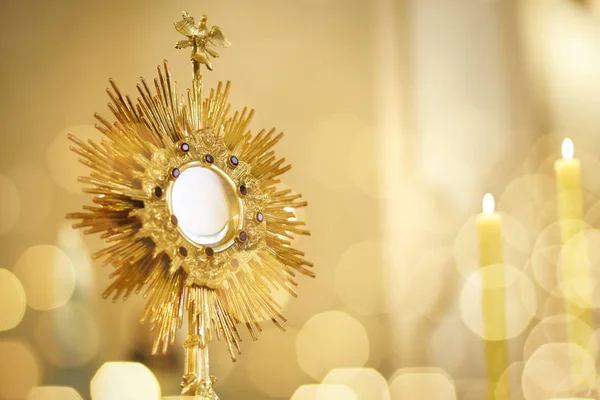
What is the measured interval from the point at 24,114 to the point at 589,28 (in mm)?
1131

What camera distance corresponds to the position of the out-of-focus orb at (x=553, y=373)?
133 cm

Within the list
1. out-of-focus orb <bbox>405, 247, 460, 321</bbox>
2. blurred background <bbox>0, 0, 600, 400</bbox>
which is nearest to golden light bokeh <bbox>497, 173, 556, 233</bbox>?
blurred background <bbox>0, 0, 600, 400</bbox>

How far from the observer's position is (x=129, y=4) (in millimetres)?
1458

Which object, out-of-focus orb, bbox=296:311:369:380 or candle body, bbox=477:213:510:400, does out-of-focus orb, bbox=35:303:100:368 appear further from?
candle body, bbox=477:213:510:400

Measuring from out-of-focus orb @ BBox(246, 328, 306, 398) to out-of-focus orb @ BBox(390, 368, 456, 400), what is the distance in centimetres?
19

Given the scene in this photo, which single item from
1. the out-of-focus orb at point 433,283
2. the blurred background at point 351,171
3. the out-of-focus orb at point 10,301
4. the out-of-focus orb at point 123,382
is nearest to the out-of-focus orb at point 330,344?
the blurred background at point 351,171

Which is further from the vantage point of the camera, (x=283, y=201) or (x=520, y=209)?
(x=520, y=209)

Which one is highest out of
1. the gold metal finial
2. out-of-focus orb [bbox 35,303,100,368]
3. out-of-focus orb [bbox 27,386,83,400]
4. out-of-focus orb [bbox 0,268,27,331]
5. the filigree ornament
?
the gold metal finial

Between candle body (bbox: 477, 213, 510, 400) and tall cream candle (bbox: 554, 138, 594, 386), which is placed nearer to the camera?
candle body (bbox: 477, 213, 510, 400)

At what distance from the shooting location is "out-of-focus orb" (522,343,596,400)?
1.33 metres

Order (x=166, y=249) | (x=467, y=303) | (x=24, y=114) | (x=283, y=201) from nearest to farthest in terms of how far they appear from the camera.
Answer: (x=166, y=249) < (x=283, y=201) < (x=24, y=114) < (x=467, y=303)

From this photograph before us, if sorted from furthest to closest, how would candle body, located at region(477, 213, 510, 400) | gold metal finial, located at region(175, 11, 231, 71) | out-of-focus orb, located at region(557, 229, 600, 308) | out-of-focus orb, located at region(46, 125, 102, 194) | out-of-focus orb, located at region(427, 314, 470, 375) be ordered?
out-of-focus orb, located at region(427, 314, 470, 375)
out-of-focus orb, located at region(46, 125, 102, 194)
out-of-focus orb, located at region(557, 229, 600, 308)
gold metal finial, located at region(175, 11, 231, 71)
candle body, located at region(477, 213, 510, 400)

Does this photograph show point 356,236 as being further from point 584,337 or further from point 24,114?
point 24,114

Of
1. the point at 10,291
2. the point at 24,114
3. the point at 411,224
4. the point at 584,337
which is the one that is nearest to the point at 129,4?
the point at 24,114
